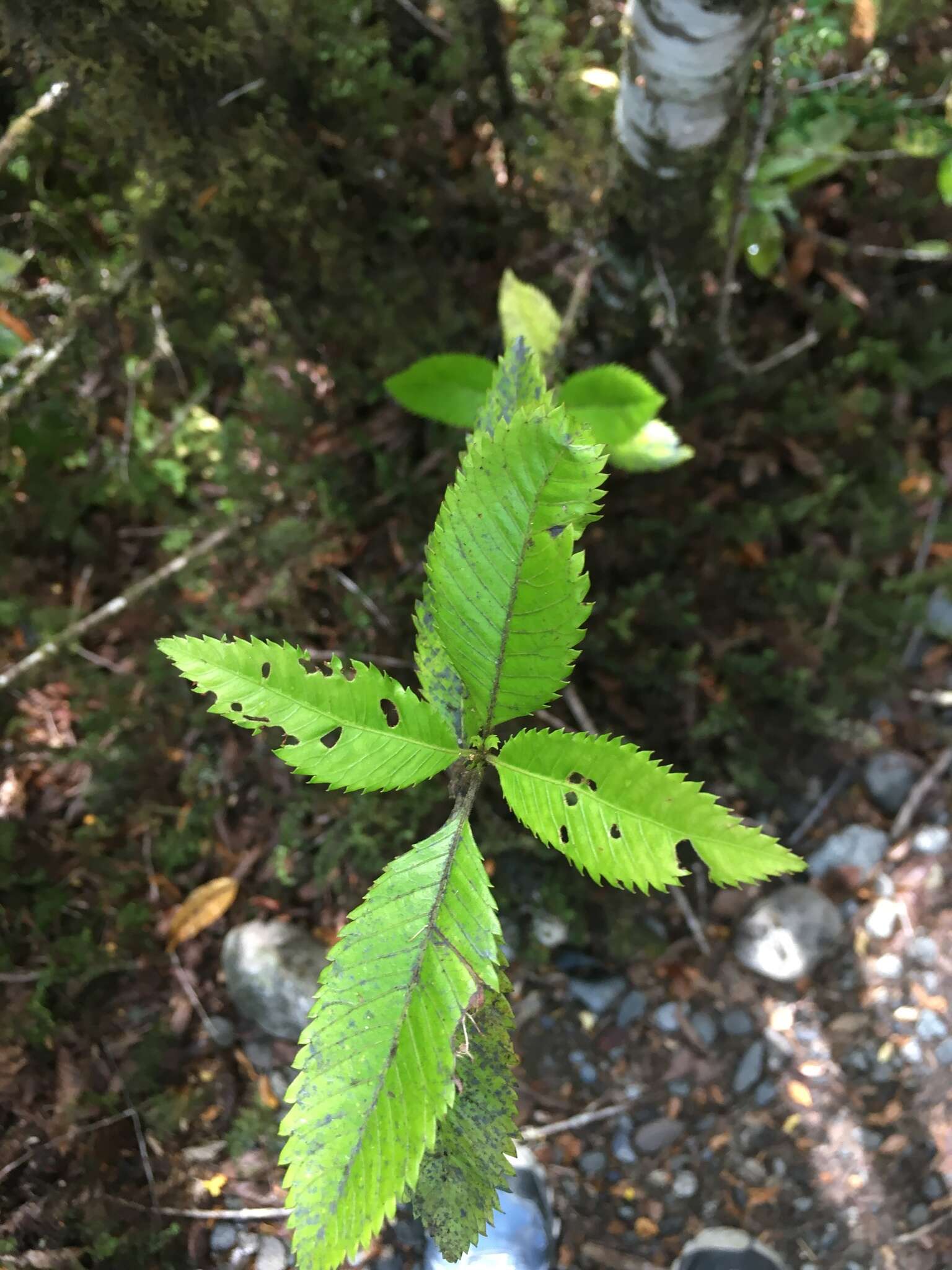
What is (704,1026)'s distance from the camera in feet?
8.72

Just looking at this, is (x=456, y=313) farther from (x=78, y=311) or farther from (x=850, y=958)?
(x=850, y=958)

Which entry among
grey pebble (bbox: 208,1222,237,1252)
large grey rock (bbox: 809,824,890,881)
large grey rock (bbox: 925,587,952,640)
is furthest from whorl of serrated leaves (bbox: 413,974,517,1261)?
large grey rock (bbox: 925,587,952,640)

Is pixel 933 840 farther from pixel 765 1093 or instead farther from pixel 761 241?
pixel 761 241

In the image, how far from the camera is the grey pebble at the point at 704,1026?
2.65 meters

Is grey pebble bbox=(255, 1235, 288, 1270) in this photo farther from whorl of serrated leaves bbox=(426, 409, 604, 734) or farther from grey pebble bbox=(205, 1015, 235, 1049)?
whorl of serrated leaves bbox=(426, 409, 604, 734)

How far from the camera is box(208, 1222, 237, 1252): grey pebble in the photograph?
2219 mm

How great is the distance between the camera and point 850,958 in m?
2.73

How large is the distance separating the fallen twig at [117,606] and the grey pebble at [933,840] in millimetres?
2632

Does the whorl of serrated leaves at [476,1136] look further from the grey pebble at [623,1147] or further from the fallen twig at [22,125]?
the fallen twig at [22,125]

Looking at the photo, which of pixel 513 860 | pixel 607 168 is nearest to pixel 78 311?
pixel 607 168

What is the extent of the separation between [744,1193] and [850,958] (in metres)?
0.83

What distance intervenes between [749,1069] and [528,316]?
2.49 meters

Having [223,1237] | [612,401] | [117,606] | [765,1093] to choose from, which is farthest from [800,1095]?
[117,606]

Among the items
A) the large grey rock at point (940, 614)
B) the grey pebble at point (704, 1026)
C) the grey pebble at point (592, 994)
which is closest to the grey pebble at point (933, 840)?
the large grey rock at point (940, 614)
